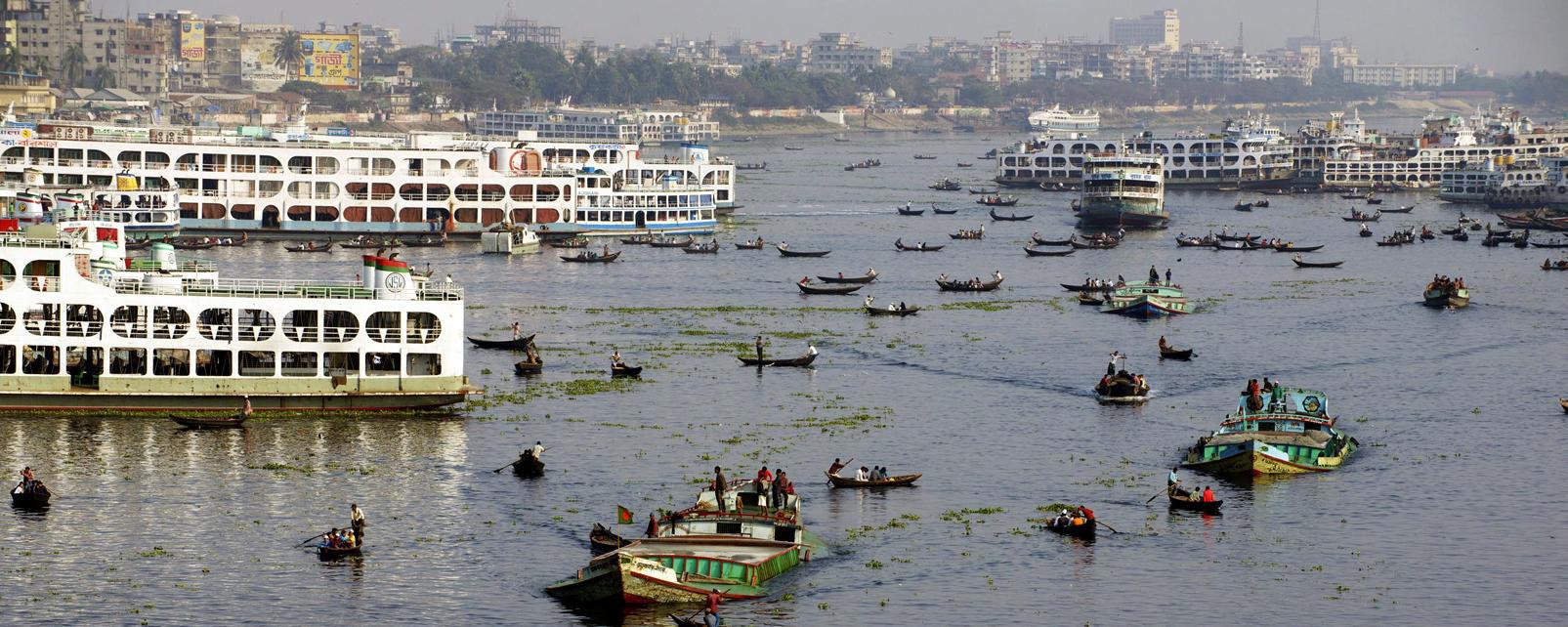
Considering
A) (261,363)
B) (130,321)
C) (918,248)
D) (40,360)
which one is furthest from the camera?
(918,248)

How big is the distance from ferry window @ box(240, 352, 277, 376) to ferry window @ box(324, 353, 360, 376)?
6.42 ft

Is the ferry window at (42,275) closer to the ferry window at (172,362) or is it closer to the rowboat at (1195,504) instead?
the ferry window at (172,362)

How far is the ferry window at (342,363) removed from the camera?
76.4 meters

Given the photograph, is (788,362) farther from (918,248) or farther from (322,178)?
(322,178)

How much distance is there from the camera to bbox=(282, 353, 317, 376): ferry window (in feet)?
250

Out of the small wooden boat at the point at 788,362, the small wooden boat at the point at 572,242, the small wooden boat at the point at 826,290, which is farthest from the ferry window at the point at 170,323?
the small wooden boat at the point at 572,242

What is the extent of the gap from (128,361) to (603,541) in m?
24.5

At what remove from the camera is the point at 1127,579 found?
58.7 meters

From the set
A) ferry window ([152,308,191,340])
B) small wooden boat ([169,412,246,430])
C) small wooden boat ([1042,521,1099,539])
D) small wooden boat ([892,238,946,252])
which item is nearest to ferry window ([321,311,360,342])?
small wooden boat ([169,412,246,430])

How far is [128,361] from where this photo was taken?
7481 centimetres

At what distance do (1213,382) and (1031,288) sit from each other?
129 feet

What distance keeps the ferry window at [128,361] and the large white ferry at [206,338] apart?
0.17ft

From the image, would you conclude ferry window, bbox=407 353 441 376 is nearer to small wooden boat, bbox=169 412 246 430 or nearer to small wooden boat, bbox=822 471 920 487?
small wooden boat, bbox=169 412 246 430

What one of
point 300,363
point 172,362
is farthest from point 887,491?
point 172,362
